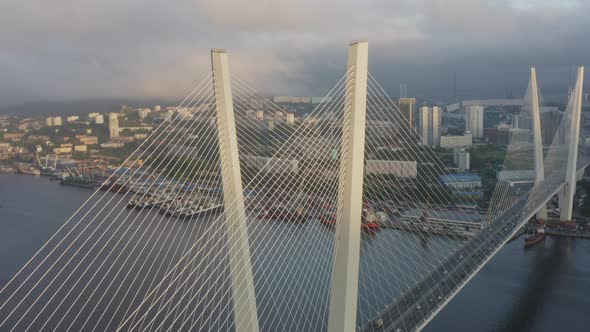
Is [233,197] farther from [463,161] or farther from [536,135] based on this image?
[463,161]

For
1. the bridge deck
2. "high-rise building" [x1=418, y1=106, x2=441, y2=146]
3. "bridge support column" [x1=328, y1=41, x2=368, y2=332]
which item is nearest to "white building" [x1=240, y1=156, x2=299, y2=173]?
the bridge deck

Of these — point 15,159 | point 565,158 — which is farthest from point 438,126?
point 15,159

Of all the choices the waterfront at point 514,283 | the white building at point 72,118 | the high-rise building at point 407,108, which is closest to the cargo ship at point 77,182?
the waterfront at point 514,283

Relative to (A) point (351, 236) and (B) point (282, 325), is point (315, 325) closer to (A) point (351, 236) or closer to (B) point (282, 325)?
(B) point (282, 325)

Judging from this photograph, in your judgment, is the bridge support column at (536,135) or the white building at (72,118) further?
the white building at (72,118)

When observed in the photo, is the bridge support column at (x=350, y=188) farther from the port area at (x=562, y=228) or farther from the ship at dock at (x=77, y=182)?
the ship at dock at (x=77, y=182)

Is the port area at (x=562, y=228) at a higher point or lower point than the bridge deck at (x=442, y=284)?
lower
